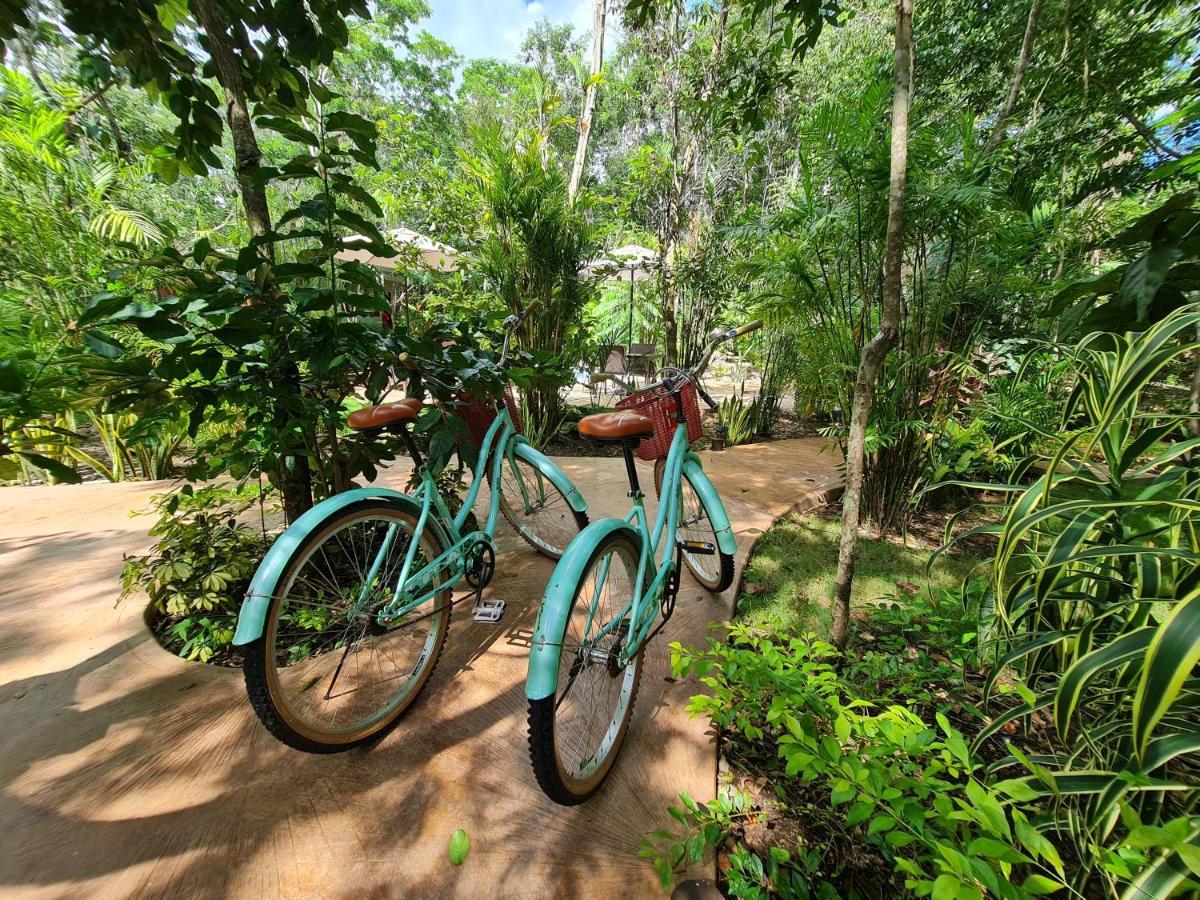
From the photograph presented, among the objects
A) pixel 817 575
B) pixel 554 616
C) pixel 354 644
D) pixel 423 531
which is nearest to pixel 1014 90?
pixel 817 575

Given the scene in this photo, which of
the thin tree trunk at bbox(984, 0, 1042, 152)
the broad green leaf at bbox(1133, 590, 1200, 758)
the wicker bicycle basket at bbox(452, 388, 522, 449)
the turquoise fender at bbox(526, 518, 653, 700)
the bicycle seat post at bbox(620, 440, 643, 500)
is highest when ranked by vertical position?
the thin tree trunk at bbox(984, 0, 1042, 152)

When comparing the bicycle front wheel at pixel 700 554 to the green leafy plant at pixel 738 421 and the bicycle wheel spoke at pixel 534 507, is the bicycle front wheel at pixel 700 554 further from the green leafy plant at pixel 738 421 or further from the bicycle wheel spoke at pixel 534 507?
the green leafy plant at pixel 738 421

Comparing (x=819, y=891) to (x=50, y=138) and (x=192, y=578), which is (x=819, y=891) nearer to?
(x=192, y=578)

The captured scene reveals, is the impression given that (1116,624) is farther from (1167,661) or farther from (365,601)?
(365,601)

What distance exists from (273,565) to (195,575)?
818 millimetres

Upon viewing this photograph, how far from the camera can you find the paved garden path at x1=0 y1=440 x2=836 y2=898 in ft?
3.35

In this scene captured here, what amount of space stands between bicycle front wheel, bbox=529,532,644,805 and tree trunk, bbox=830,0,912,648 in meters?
0.77

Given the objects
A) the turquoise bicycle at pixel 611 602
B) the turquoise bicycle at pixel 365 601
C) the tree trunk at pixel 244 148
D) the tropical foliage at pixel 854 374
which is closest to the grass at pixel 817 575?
the tropical foliage at pixel 854 374

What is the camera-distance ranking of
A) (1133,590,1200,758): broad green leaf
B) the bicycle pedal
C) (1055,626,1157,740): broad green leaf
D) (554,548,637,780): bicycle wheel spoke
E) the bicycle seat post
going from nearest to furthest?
(1133,590,1200,758): broad green leaf, (1055,626,1157,740): broad green leaf, (554,548,637,780): bicycle wheel spoke, the bicycle seat post, the bicycle pedal

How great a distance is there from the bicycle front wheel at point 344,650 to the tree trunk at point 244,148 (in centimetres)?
47

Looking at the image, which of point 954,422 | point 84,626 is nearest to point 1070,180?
point 954,422

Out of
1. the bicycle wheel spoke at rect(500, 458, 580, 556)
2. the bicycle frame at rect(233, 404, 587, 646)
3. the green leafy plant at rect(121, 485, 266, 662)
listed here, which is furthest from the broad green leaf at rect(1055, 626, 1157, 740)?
the green leafy plant at rect(121, 485, 266, 662)

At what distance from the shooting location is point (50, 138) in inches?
111

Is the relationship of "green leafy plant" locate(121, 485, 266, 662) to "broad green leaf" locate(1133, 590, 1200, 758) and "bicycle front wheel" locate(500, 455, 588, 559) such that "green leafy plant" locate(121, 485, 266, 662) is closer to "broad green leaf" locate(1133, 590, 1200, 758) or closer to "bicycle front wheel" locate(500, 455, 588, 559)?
"bicycle front wheel" locate(500, 455, 588, 559)
